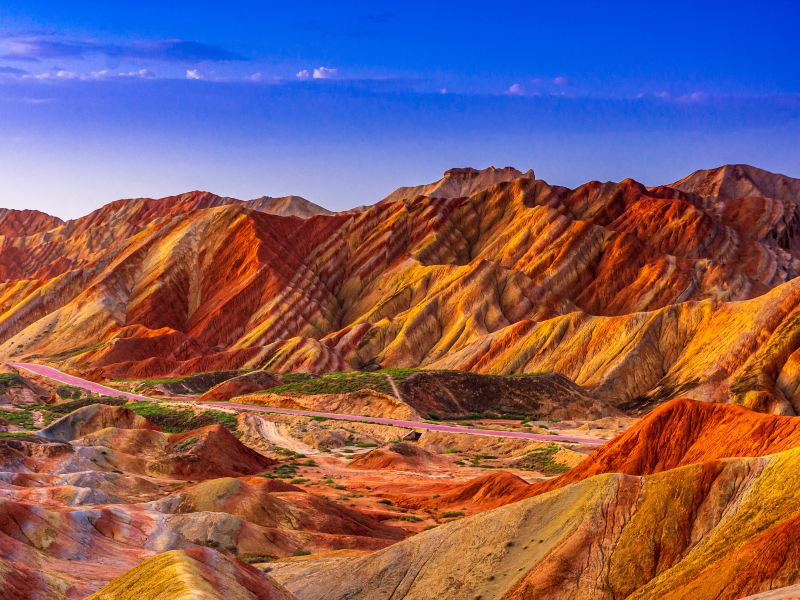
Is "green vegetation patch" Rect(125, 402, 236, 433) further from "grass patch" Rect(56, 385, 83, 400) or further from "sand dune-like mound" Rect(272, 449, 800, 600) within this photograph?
"sand dune-like mound" Rect(272, 449, 800, 600)

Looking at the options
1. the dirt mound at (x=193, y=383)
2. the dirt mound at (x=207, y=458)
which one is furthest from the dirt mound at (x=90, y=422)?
the dirt mound at (x=193, y=383)

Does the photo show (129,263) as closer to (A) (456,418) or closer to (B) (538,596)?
(A) (456,418)

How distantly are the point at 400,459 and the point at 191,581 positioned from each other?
40.1m

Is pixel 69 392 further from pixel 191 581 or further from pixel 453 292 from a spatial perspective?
pixel 191 581

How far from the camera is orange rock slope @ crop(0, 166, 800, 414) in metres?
93.2

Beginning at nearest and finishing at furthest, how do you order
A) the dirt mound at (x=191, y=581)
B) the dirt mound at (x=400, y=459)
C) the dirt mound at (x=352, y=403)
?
the dirt mound at (x=191, y=581) < the dirt mound at (x=400, y=459) < the dirt mound at (x=352, y=403)

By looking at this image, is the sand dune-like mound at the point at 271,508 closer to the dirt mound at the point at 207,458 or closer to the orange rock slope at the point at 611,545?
the orange rock slope at the point at 611,545

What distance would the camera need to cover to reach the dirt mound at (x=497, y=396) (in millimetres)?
79375

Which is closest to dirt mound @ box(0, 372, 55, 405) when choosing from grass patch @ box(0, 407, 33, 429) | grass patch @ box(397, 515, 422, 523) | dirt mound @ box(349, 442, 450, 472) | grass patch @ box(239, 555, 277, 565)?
grass patch @ box(0, 407, 33, 429)

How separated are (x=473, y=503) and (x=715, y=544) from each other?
22529 millimetres

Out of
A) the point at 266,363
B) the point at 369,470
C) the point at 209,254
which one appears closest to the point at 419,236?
the point at 209,254

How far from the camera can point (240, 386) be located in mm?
90625

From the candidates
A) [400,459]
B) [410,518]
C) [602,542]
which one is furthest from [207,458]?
[602,542]

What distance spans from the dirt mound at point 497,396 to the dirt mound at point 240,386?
668 inches
